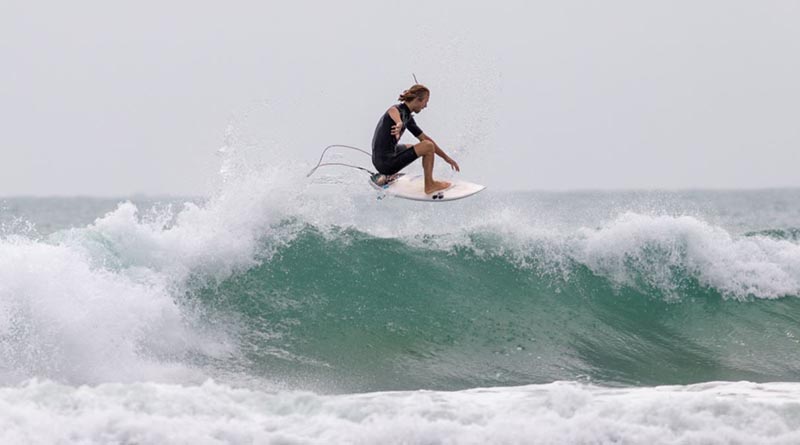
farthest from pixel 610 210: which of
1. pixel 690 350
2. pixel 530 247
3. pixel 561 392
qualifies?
pixel 561 392

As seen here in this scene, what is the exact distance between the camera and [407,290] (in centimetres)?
1128

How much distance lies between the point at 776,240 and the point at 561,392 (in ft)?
24.5

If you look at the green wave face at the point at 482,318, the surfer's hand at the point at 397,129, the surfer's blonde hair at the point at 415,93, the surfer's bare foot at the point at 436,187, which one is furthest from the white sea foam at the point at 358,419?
the surfer's blonde hair at the point at 415,93

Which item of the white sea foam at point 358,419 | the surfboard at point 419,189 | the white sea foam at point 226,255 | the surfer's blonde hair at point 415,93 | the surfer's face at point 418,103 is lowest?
the white sea foam at point 358,419

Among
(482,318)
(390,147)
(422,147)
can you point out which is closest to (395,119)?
(390,147)

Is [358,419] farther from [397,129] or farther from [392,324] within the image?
[397,129]

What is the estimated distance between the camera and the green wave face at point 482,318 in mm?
9531

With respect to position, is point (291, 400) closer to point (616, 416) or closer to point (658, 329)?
point (616, 416)

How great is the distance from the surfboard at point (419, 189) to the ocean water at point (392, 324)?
1.16 metres

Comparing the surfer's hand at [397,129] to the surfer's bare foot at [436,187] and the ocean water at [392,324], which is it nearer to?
the surfer's bare foot at [436,187]

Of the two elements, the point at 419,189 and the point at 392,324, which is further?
the point at 419,189

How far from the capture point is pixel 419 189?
35.9 feet

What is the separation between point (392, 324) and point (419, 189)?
1.60 metres

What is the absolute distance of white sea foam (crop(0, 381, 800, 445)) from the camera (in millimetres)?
6547
